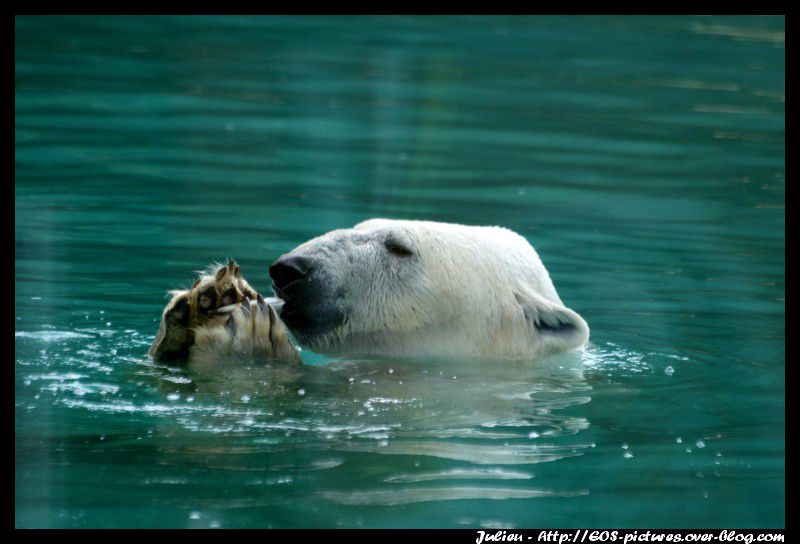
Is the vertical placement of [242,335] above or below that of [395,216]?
above

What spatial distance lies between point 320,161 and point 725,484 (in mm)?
6622

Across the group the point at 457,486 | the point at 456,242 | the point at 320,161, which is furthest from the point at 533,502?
the point at 320,161

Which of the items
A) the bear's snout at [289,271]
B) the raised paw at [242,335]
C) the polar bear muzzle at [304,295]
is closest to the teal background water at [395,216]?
the raised paw at [242,335]

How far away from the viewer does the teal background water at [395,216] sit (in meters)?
3.96

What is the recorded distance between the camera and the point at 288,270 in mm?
4840

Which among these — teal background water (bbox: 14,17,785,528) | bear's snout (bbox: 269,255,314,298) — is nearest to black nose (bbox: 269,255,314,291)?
bear's snout (bbox: 269,255,314,298)

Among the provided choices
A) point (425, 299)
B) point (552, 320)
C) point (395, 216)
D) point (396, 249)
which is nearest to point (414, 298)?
point (425, 299)

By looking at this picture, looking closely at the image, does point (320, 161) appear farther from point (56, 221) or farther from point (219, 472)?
point (219, 472)

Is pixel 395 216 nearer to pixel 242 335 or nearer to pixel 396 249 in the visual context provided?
pixel 396 249

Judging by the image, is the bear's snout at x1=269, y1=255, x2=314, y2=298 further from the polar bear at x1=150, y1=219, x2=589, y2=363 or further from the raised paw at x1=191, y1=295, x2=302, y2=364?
the raised paw at x1=191, y1=295, x2=302, y2=364

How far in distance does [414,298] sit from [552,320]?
1.80 feet

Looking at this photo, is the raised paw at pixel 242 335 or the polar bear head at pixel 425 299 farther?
the polar bear head at pixel 425 299

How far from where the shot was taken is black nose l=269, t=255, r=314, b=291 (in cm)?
483

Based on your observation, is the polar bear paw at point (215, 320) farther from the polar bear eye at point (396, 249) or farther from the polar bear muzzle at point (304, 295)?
the polar bear eye at point (396, 249)
